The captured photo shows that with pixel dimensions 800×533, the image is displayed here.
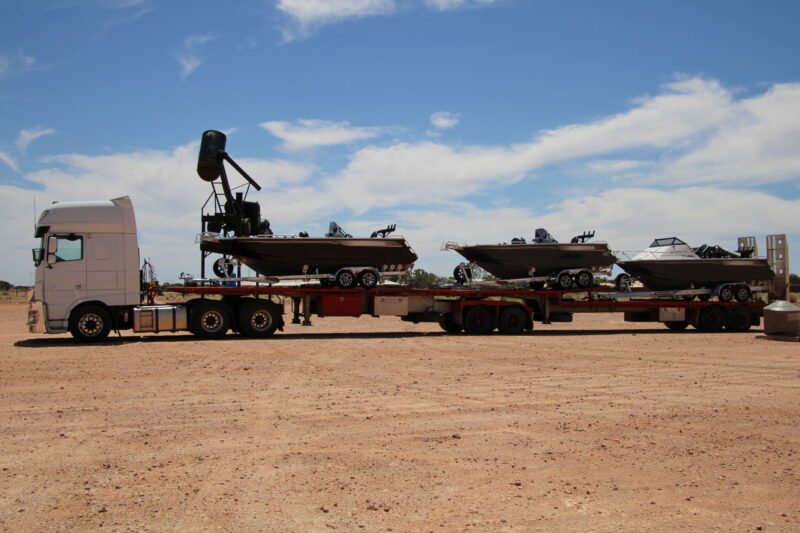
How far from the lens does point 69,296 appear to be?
1809cm

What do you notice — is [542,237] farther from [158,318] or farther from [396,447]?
[396,447]

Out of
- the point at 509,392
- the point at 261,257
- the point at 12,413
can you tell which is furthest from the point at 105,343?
the point at 509,392

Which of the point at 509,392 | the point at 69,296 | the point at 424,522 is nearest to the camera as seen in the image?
the point at 424,522

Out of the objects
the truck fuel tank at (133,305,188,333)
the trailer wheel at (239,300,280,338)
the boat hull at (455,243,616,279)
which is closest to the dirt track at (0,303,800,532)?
the truck fuel tank at (133,305,188,333)

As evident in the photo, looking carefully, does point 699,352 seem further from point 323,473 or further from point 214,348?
point 323,473

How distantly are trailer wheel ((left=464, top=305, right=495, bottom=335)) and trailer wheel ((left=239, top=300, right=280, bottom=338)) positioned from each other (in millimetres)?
6570

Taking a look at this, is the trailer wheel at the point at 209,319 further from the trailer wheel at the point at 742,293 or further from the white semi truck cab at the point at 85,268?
the trailer wheel at the point at 742,293

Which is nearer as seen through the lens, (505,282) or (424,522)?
(424,522)

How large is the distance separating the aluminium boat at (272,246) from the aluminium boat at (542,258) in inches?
123

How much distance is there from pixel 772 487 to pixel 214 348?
45.2 ft

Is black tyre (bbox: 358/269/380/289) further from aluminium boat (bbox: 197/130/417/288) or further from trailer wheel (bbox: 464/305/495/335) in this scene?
trailer wheel (bbox: 464/305/495/335)

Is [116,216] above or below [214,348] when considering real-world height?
above

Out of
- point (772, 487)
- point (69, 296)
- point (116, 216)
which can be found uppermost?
point (116, 216)

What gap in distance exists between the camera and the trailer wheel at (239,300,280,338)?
20109mm
